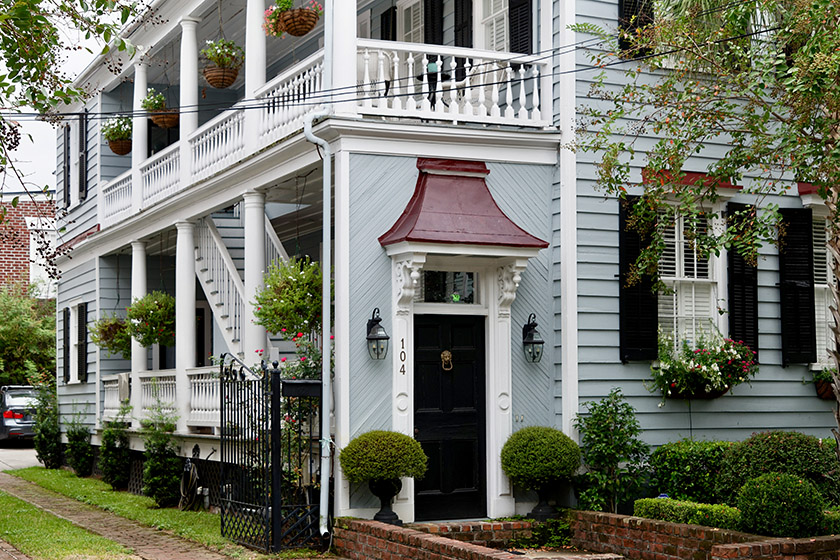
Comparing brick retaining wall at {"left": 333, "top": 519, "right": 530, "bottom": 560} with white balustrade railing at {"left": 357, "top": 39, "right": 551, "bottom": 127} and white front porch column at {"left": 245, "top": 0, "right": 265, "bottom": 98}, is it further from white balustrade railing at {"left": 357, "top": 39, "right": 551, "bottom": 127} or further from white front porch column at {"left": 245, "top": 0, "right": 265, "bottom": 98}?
white front porch column at {"left": 245, "top": 0, "right": 265, "bottom": 98}

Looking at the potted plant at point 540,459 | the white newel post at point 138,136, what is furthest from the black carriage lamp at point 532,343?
the white newel post at point 138,136

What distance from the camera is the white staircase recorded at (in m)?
15.0

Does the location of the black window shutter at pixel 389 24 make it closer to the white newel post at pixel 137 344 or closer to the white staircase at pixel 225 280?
the white staircase at pixel 225 280

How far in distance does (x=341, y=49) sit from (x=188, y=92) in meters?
4.86

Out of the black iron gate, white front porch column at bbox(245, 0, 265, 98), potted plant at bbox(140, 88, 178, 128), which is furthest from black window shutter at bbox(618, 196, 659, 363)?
potted plant at bbox(140, 88, 178, 128)

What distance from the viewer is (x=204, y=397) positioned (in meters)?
15.4

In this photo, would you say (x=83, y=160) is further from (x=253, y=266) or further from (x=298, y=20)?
(x=298, y=20)

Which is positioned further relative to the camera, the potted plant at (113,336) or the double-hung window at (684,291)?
the potted plant at (113,336)

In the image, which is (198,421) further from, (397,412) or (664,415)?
(664,415)

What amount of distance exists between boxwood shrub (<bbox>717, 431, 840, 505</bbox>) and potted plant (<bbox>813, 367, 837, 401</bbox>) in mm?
2809

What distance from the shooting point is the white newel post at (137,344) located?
59.5 ft

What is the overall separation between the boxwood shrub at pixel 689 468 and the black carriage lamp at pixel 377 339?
322 centimetres

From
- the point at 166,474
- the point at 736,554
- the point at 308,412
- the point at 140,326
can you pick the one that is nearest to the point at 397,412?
the point at 308,412

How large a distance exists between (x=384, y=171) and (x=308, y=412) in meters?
2.73
